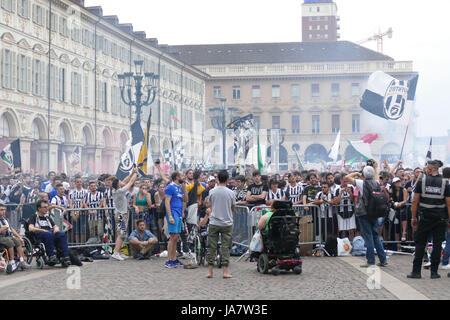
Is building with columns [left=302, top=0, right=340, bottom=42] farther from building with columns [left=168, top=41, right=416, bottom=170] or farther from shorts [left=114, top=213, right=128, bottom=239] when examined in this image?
shorts [left=114, top=213, right=128, bottom=239]

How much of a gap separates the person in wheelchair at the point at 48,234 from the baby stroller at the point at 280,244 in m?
3.72

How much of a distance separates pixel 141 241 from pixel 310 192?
3.72m

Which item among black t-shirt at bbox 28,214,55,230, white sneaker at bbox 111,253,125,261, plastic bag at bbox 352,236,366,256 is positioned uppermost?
black t-shirt at bbox 28,214,55,230

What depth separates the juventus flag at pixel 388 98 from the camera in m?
19.4

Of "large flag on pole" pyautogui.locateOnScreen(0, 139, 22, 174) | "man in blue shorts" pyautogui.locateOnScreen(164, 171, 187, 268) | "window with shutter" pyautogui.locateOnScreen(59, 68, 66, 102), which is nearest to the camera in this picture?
"man in blue shorts" pyautogui.locateOnScreen(164, 171, 187, 268)

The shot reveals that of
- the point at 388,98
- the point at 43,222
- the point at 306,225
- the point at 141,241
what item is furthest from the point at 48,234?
the point at 388,98

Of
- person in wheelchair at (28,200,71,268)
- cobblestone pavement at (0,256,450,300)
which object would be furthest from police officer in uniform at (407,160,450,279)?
person in wheelchair at (28,200,71,268)

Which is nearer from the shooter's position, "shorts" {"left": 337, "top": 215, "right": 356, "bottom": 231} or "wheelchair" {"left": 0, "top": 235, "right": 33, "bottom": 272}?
"wheelchair" {"left": 0, "top": 235, "right": 33, "bottom": 272}

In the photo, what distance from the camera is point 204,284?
36.9 feet

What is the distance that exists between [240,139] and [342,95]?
6058cm

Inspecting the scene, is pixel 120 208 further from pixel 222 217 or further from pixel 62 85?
pixel 62 85

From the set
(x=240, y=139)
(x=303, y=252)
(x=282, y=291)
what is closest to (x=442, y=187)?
(x=282, y=291)

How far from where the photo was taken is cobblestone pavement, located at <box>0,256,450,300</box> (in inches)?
394

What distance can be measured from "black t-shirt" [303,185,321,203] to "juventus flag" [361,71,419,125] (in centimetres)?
423
